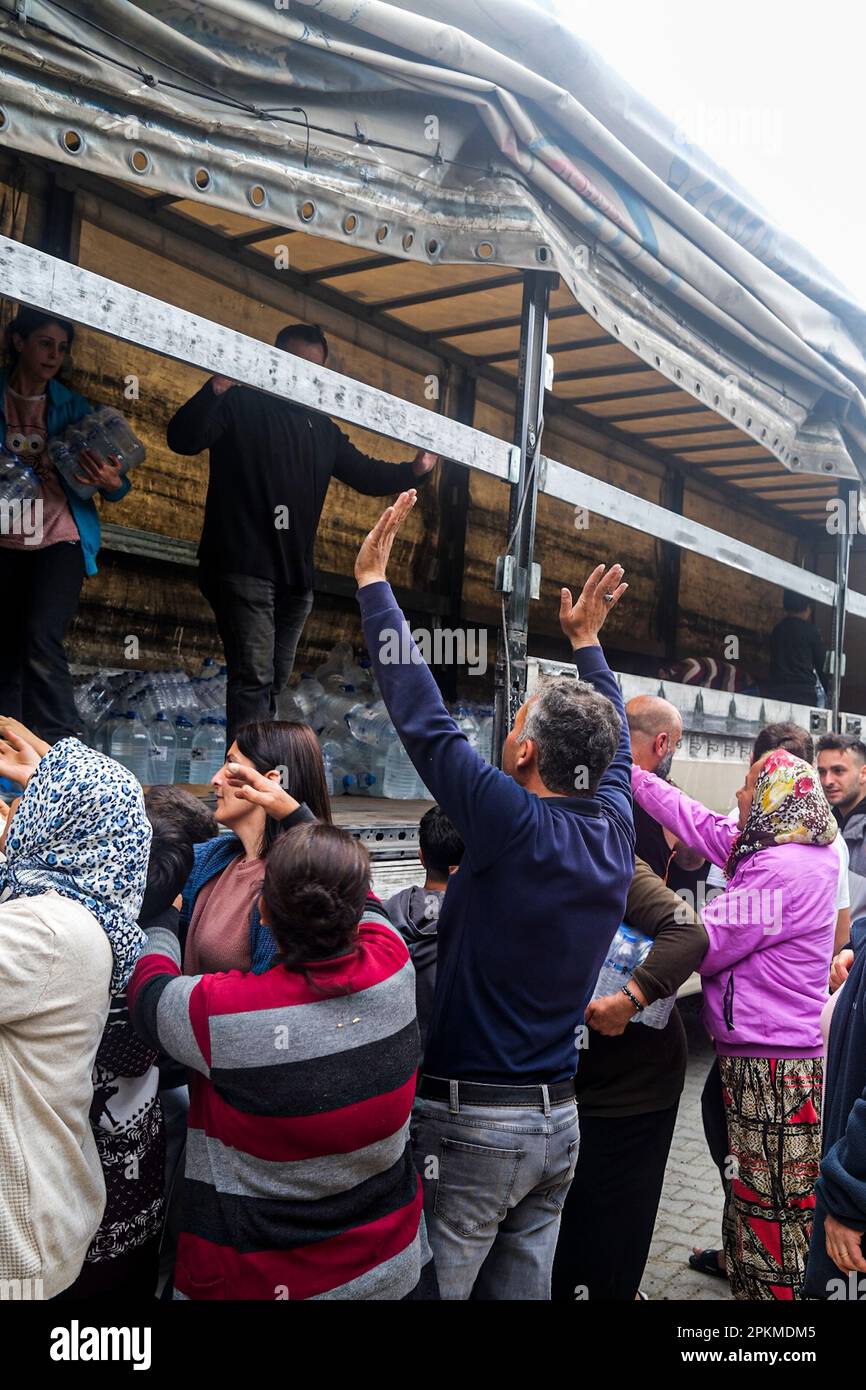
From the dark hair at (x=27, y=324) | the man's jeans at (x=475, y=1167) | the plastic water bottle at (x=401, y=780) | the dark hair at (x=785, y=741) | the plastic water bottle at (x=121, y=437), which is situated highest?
the dark hair at (x=27, y=324)

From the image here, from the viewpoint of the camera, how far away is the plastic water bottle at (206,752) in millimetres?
5836

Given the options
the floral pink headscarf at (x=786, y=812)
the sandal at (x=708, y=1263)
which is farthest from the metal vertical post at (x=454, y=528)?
the sandal at (x=708, y=1263)

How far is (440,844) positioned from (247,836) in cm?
→ 57

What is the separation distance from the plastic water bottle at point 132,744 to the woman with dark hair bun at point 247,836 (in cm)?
280

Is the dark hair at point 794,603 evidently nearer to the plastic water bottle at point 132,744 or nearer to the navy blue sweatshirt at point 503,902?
the plastic water bottle at point 132,744

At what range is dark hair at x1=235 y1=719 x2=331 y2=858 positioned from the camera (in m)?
2.87

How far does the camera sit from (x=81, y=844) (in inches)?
89.4

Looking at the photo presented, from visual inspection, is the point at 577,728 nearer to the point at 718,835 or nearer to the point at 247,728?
the point at 247,728

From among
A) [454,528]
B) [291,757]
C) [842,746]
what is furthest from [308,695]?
[291,757]

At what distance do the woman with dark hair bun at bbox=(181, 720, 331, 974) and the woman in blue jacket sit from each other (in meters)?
1.34

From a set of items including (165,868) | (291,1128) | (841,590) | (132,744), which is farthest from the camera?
(841,590)

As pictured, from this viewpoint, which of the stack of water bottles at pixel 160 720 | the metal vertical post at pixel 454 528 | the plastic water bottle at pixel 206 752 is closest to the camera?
the stack of water bottles at pixel 160 720

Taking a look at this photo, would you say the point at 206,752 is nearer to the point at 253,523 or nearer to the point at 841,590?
the point at 253,523

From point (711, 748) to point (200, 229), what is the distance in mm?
3771
